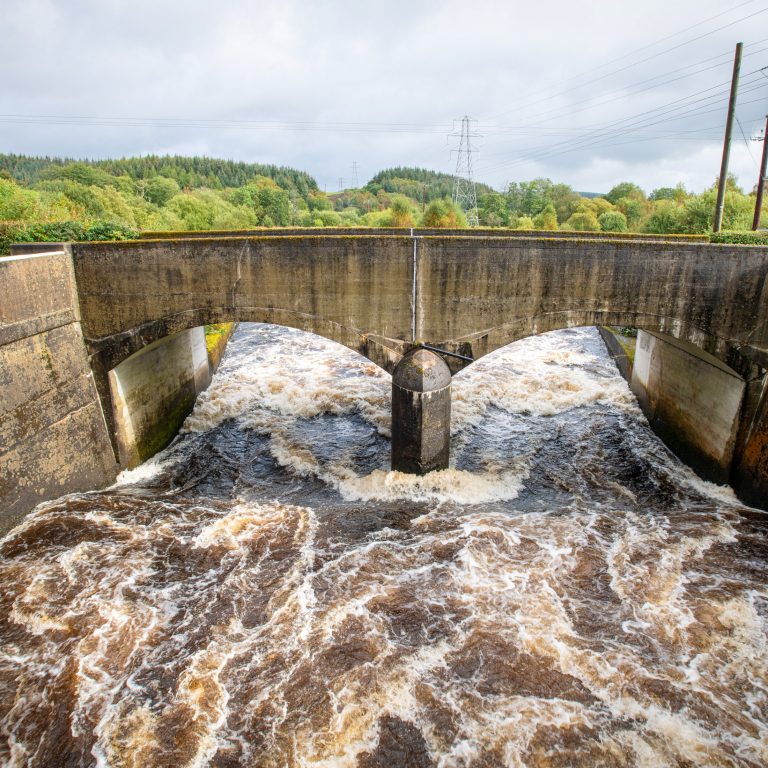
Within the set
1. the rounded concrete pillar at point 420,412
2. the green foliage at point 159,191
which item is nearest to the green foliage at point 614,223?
the rounded concrete pillar at point 420,412

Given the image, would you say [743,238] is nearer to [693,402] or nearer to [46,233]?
[693,402]

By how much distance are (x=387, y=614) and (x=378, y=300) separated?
7544 millimetres

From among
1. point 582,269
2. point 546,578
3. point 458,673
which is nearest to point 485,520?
point 546,578

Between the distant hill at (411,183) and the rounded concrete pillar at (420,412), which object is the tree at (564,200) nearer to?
the distant hill at (411,183)

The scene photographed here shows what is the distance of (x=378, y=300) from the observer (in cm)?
1337

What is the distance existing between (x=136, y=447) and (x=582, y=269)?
529 inches

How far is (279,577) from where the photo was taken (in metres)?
10.5

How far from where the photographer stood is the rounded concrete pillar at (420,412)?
13.1 meters

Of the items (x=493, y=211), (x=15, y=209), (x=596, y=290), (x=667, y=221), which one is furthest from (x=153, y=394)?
(x=493, y=211)

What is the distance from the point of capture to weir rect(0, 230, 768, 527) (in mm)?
12547

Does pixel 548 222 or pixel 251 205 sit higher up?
pixel 251 205

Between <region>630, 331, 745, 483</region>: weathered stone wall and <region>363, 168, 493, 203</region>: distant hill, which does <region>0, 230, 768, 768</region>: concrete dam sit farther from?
<region>363, 168, 493, 203</region>: distant hill

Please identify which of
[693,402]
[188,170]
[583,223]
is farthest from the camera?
[188,170]

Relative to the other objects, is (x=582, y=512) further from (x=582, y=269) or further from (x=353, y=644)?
(x=353, y=644)
